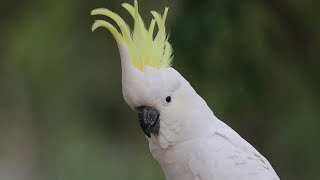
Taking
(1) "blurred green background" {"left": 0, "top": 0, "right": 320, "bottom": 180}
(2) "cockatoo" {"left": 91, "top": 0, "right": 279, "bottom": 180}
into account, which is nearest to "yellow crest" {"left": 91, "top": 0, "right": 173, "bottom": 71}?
(2) "cockatoo" {"left": 91, "top": 0, "right": 279, "bottom": 180}

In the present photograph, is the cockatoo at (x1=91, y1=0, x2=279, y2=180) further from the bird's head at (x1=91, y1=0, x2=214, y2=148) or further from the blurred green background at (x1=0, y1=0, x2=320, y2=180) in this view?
the blurred green background at (x1=0, y1=0, x2=320, y2=180)

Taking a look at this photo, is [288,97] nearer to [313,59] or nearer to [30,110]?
[313,59]

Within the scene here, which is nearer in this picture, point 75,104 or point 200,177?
point 200,177

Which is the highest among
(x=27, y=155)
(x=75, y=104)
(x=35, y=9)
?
(x=35, y=9)

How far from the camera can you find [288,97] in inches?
112

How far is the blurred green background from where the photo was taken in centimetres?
266

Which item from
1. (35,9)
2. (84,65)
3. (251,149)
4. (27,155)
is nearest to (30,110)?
(27,155)

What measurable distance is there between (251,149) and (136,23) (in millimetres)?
405

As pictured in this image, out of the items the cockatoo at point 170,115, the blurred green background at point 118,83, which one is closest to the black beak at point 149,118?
the cockatoo at point 170,115

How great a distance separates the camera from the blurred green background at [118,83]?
266 centimetres

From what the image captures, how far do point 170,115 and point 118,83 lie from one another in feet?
A: 7.62

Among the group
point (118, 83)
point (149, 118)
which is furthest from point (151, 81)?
point (118, 83)

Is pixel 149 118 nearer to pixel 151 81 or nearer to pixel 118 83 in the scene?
pixel 151 81

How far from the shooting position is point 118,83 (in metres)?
3.64
